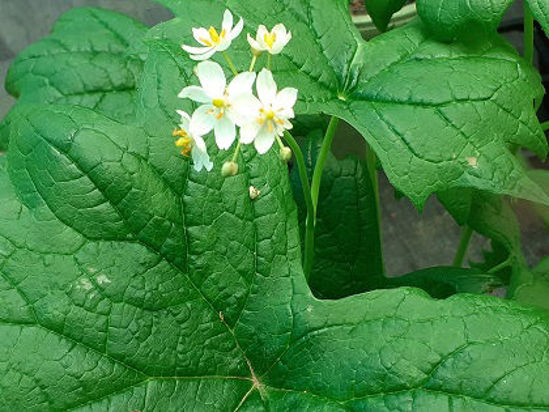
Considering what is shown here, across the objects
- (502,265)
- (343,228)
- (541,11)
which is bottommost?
(502,265)

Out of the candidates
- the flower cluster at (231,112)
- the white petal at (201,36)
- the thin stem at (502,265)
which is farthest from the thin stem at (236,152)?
the thin stem at (502,265)

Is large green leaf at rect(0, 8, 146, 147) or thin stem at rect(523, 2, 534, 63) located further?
large green leaf at rect(0, 8, 146, 147)

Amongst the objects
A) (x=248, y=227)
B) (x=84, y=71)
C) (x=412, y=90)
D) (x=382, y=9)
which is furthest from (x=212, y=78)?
(x=84, y=71)

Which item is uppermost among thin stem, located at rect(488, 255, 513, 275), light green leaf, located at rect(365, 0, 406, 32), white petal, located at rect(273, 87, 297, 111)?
white petal, located at rect(273, 87, 297, 111)

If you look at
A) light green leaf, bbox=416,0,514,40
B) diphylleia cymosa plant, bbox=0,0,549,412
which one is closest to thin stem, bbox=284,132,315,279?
diphylleia cymosa plant, bbox=0,0,549,412

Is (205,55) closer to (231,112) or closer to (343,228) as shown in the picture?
(231,112)

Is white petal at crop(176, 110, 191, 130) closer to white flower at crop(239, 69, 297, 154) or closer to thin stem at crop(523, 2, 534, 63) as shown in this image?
white flower at crop(239, 69, 297, 154)
